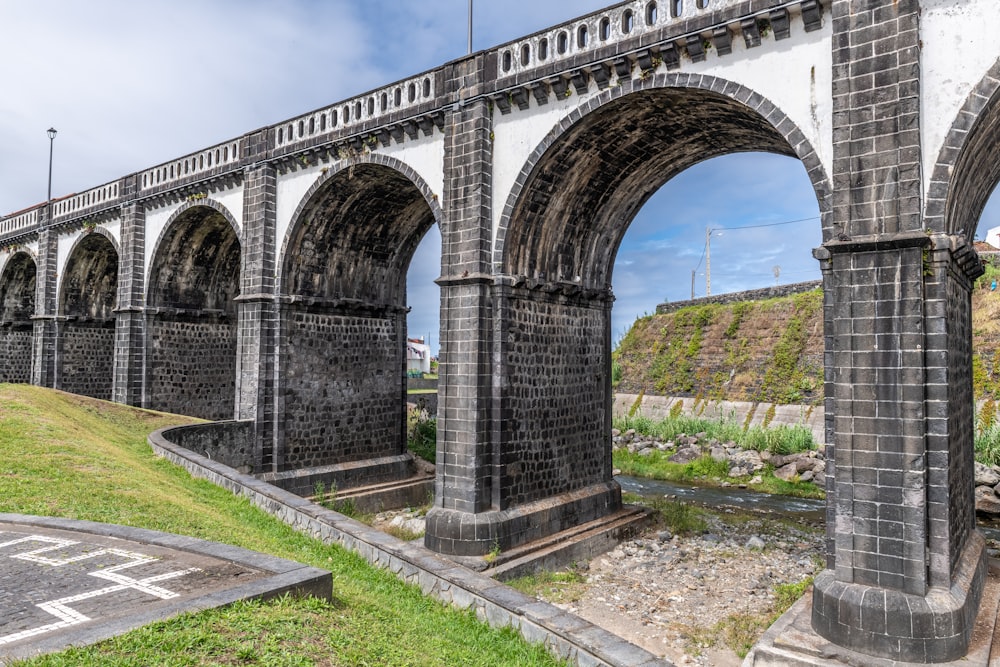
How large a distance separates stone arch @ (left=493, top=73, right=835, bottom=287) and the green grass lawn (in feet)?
19.7

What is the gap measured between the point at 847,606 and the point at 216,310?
20569 mm

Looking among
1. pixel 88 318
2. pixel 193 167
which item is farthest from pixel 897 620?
pixel 88 318

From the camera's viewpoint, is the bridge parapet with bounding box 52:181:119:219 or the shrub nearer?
the bridge parapet with bounding box 52:181:119:219

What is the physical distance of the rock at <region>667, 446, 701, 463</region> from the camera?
2259cm

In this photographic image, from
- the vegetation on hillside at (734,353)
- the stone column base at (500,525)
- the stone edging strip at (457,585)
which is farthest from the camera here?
the vegetation on hillside at (734,353)

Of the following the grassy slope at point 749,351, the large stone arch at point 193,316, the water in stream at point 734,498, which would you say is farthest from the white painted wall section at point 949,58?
the large stone arch at point 193,316

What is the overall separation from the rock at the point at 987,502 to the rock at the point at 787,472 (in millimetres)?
4652

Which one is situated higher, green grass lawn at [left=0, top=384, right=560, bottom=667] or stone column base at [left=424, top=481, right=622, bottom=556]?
green grass lawn at [left=0, top=384, right=560, bottom=667]

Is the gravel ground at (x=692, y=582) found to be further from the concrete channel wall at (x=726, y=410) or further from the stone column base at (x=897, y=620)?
the concrete channel wall at (x=726, y=410)

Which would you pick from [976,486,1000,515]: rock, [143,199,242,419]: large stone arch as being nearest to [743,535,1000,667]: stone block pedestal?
[976,486,1000,515]: rock

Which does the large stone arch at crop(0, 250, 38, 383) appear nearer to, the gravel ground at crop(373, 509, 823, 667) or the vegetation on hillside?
the gravel ground at crop(373, 509, 823, 667)

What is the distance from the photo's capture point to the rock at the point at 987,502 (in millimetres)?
15163

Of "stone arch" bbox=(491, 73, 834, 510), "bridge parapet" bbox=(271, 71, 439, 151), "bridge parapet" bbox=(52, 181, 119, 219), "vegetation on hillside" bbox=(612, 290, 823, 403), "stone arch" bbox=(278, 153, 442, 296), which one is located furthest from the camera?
"vegetation on hillside" bbox=(612, 290, 823, 403)

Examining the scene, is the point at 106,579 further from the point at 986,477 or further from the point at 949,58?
the point at 986,477
